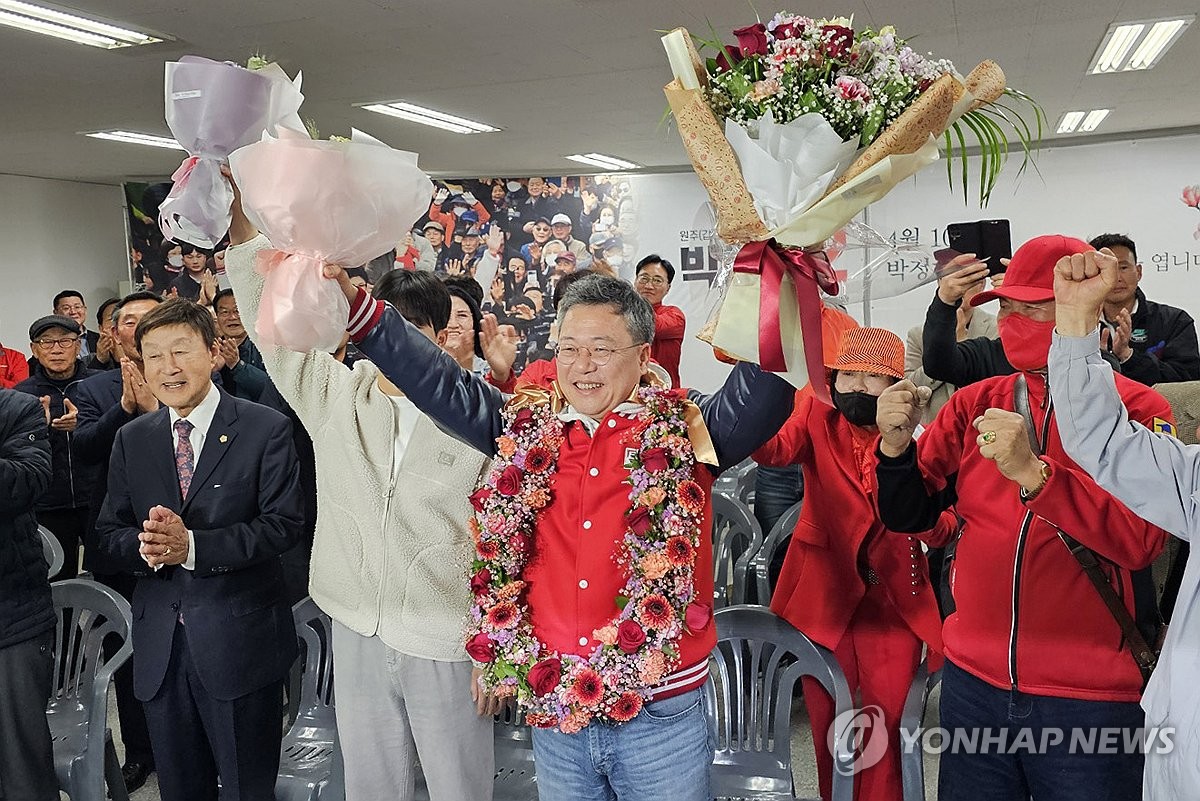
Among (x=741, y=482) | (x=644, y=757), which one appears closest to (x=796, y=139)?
(x=644, y=757)

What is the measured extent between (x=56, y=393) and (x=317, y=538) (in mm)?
3131

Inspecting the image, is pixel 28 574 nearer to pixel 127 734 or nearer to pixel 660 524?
pixel 127 734

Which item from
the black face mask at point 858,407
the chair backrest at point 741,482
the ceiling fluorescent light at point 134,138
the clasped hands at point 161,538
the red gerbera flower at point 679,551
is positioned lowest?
the chair backrest at point 741,482

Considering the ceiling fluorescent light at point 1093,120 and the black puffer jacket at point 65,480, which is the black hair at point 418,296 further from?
the ceiling fluorescent light at point 1093,120

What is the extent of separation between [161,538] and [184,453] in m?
0.33

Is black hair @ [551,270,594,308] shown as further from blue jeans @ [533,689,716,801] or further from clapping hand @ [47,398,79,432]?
clapping hand @ [47,398,79,432]

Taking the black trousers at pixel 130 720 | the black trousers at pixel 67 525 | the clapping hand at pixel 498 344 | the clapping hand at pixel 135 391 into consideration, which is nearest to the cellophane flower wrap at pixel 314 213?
the clapping hand at pixel 498 344

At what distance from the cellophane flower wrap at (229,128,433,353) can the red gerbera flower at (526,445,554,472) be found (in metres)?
0.46

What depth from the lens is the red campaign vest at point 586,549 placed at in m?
1.91

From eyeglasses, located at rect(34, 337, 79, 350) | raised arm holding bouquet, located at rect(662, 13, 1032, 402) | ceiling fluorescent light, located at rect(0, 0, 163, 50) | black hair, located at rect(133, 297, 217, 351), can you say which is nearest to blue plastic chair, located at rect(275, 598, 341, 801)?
black hair, located at rect(133, 297, 217, 351)

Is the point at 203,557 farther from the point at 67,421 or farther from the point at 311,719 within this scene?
the point at 67,421

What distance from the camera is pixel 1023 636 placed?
199 cm

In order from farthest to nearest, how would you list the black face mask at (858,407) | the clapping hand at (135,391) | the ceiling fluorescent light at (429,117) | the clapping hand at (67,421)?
the ceiling fluorescent light at (429,117) → the clapping hand at (67,421) → the clapping hand at (135,391) → the black face mask at (858,407)

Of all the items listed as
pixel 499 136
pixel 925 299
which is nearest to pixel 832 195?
pixel 499 136
